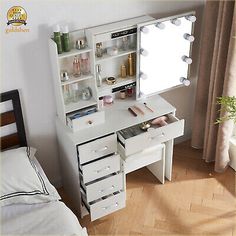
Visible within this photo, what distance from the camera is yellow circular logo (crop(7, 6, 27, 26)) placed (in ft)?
7.09

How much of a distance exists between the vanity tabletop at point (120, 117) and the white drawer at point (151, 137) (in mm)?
73

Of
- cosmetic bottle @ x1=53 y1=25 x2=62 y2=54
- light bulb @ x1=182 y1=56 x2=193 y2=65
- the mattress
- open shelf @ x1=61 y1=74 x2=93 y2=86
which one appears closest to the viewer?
the mattress

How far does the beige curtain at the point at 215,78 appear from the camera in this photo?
2566mm

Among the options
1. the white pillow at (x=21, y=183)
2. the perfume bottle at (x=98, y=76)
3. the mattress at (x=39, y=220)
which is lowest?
the mattress at (x=39, y=220)

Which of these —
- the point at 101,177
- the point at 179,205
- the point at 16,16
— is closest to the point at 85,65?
the point at 16,16

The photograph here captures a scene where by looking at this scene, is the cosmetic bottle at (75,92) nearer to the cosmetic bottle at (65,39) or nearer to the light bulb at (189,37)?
the cosmetic bottle at (65,39)

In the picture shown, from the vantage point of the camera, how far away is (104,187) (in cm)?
258

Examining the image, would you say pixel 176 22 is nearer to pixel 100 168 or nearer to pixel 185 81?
pixel 185 81

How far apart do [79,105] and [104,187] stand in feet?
1.78

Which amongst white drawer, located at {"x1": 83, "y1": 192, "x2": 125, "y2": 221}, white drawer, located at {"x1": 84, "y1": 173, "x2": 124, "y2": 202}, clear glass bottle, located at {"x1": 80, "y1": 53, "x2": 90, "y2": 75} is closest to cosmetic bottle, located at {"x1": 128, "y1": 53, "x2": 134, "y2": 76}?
clear glass bottle, located at {"x1": 80, "y1": 53, "x2": 90, "y2": 75}

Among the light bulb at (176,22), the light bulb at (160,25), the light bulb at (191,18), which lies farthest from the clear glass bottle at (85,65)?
the light bulb at (191,18)

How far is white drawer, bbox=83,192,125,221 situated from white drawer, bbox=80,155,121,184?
162mm

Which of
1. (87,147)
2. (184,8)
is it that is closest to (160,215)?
(87,147)

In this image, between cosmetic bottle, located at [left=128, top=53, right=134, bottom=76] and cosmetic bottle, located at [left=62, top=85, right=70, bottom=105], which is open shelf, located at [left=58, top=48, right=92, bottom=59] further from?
cosmetic bottle, located at [left=128, top=53, right=134, bottom=76]
